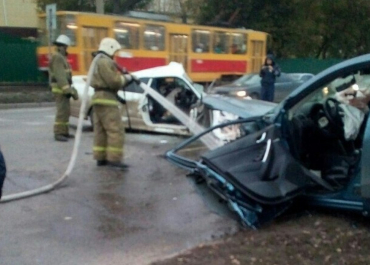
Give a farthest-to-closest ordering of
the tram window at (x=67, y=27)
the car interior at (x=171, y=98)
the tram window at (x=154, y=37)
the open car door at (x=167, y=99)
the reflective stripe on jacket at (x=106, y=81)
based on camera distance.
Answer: the tram window at (x=154, y=37), the tram window at (x=67, y=27), the car interior at (x=171, y=98), the open car door at (x=167, y=99), the reflective stripe on jacket at (x=106, y=81)

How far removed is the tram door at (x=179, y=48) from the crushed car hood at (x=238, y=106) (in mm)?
17585

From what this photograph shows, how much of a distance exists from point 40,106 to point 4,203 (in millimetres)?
14677

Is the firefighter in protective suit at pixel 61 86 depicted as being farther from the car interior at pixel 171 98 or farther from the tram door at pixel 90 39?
the tram door at pixel 90 39

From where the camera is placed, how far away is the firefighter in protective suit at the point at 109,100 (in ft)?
26.1

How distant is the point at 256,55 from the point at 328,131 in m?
24.5

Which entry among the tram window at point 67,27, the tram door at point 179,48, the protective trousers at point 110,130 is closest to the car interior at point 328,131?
the protective trousers at point 110,130

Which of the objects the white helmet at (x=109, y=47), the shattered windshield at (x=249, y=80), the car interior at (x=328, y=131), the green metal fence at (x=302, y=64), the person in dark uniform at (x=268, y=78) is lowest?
the green metal fence at (x=302, y=64)

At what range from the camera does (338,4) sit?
1523 inches

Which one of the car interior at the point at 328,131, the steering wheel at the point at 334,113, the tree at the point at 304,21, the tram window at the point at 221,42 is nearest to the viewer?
the car interior at the point at 328,131

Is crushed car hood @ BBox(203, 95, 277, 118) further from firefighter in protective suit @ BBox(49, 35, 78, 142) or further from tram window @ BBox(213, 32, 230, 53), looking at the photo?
tram window @ BBox(213, 32, 230, 53)

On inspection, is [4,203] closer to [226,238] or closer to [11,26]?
[226,238]

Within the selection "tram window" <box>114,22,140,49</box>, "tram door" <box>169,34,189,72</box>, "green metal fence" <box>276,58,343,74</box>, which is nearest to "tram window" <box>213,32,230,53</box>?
"tram door" <box>169,34,189,72</box>

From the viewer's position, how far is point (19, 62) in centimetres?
2859

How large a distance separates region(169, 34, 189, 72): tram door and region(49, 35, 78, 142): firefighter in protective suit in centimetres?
1477
